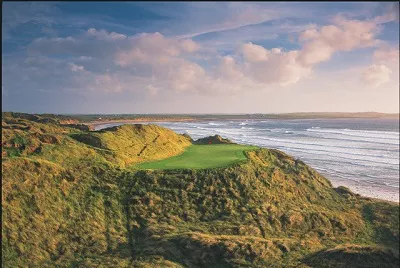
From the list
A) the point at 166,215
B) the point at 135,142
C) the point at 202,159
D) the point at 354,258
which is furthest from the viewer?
the point at 135,142

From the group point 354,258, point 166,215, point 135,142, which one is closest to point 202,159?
point 135,142

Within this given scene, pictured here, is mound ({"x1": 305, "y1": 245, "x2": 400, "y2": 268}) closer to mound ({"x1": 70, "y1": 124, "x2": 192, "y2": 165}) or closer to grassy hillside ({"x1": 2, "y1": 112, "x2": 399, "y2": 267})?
grassy hillside ({"x1": 2, "y1": 112, "x2": 399, "y2": 267})

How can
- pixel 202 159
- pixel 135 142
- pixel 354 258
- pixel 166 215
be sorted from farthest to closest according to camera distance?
pixel 135 142 → pixel 202 159 → pixel 166 215 → pixel 354 258

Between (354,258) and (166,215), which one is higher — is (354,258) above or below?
below

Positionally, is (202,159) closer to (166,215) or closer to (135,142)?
(135,142)

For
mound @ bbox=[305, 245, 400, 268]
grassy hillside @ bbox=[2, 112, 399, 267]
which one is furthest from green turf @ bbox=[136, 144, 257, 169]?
mound @ bbox=[305, 245, 400, 268]

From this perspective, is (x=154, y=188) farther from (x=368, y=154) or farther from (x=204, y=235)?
(x=368, y=154)
